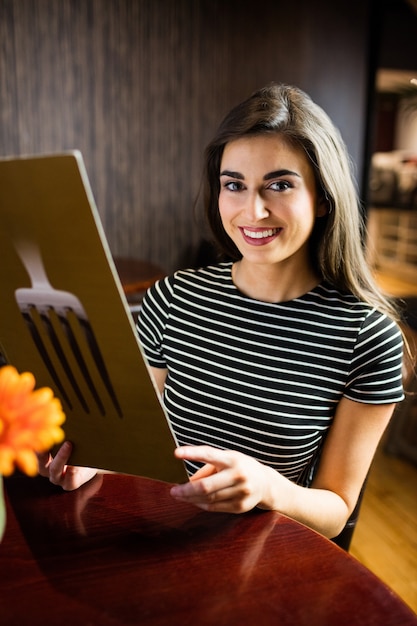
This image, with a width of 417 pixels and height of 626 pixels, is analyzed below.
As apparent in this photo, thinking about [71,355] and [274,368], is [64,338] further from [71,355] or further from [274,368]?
[274,368]

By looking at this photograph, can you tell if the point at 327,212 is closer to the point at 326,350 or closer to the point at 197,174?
the point at 326,350

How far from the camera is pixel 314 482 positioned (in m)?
1.12

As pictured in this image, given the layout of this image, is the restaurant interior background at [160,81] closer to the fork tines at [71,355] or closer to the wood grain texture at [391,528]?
the wood grain texture at [391,528]

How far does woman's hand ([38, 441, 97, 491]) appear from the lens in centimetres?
87

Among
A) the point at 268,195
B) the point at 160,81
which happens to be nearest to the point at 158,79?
the point at 160,81

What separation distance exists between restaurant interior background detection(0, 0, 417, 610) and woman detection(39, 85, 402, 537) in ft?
7.24

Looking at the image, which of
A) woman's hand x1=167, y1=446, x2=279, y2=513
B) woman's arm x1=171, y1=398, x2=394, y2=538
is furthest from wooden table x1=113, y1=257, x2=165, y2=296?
woman's hand x1=167, y1=446, x2=279, y2=513

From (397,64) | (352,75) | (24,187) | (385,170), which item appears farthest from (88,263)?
(385,170)

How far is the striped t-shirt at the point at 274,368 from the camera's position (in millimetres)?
1119

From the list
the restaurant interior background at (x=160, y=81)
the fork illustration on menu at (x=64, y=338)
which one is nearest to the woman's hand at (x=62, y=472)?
the fork illustration on menu at (x=64, y=338)

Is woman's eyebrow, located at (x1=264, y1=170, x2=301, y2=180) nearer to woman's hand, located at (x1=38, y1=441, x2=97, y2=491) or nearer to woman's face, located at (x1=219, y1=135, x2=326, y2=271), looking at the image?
woman's face, located at (x1=219, y1=135, x2=326, y2=271)

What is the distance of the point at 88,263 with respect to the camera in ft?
2.02

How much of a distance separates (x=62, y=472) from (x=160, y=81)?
10.3 ft

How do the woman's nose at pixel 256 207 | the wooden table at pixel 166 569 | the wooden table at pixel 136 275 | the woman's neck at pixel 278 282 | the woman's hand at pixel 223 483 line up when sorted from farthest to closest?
the wooden table at pixel 136 275, the woman's neck at pixel 278 282, the woman's nose at pixel 256 207, the woman's hand at pixel 223 483, the wooden table at pixel 166 569
